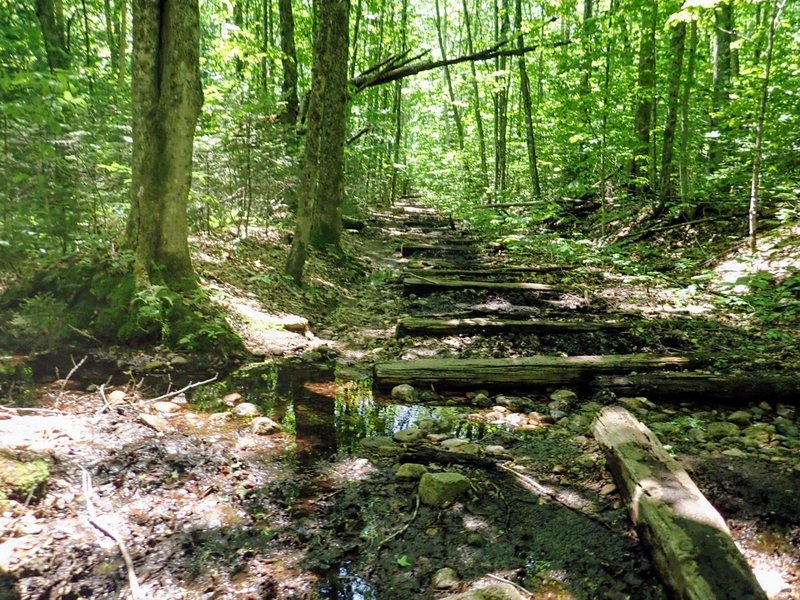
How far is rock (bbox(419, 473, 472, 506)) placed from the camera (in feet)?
9.98

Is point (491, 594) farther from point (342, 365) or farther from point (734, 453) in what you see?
point (342, 365)

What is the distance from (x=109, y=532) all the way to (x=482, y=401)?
121 inches

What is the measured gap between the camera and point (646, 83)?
39.7 feet

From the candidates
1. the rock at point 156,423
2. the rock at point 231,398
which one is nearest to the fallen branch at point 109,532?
the rock at point 156,423

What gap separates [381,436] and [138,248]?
11.5 ft

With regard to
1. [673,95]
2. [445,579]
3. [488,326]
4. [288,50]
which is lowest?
[445,579]

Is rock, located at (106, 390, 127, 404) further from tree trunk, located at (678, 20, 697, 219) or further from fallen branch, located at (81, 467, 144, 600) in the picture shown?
Result: tree trunk, located at (678, 20, 697, 219)

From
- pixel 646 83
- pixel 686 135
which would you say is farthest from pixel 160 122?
pixel 646 83

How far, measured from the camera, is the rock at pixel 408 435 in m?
3.87

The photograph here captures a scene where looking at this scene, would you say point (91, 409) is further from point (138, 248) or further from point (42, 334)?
point (138, 248)

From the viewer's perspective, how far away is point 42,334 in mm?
5109

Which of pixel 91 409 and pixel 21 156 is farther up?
pixel 21 156

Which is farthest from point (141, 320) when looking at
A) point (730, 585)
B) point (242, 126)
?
point (730, 585)

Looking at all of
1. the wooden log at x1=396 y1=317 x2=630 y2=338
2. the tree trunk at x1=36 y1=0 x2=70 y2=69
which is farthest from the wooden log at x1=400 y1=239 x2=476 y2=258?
the tree trunk at x1=36 y1=0 x2=70 y2=69
